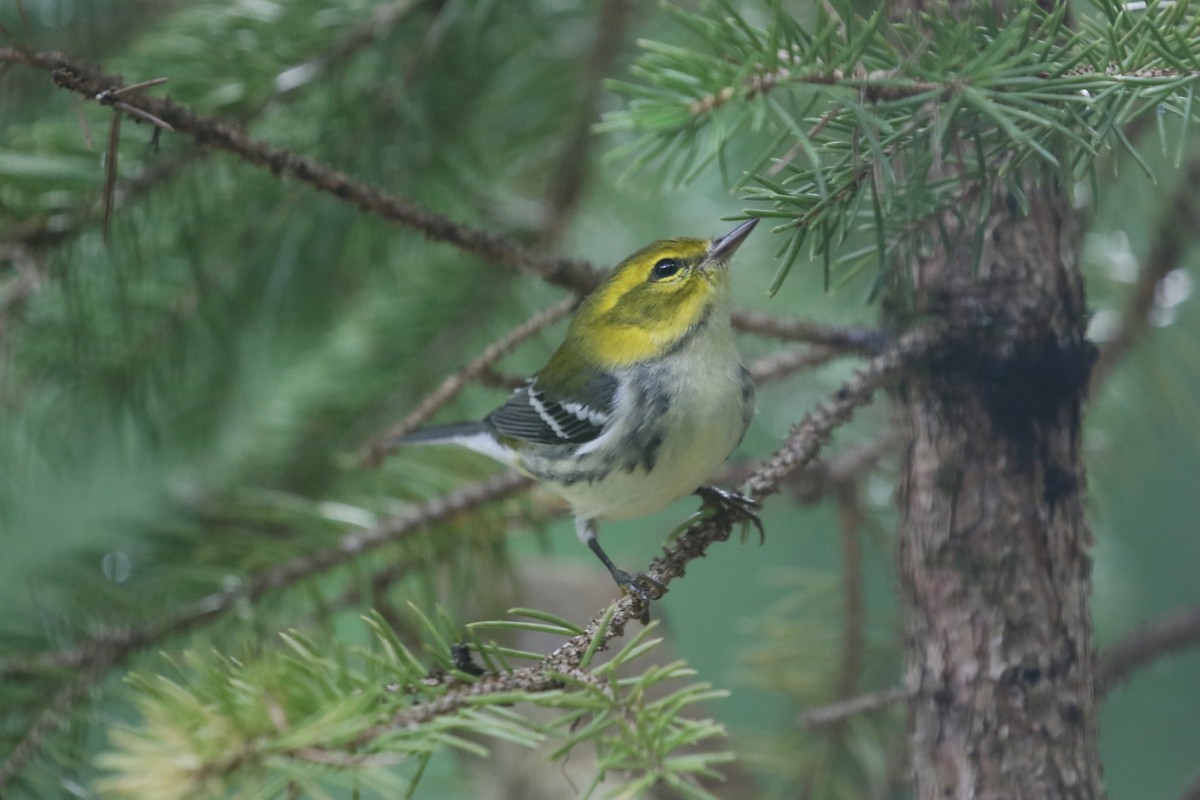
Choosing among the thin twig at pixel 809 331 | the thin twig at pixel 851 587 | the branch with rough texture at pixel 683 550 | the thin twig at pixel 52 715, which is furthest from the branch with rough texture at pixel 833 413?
the thin twig at pixel 52 715

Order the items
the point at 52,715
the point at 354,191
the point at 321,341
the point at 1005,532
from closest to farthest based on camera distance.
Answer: the point at 1005,532 → the point at 354,191 → the point at 52,715 → the point at 321,341

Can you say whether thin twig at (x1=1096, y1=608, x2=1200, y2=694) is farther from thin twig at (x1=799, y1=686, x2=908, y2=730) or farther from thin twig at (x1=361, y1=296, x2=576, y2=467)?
thin twig at (x1=361, y1=296, x2=576, y2=467)

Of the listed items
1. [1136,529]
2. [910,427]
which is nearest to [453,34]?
[910,427]

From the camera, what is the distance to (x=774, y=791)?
1.51 meters

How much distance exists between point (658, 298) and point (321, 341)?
2.21ft

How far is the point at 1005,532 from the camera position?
86 centimetres

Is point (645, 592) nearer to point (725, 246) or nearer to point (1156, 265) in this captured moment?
point (725, 246)

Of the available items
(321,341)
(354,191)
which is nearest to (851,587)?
(354,191)

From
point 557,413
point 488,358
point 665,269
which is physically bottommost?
point 557,413

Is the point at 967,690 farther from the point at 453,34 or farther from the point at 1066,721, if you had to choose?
the point at 453,34

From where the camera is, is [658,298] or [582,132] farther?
[582,132]

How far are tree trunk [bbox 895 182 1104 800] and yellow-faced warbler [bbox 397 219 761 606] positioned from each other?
0.81 feet

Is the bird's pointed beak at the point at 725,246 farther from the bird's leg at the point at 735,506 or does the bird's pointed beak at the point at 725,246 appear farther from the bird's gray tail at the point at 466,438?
the bird's gray tail at the point at 466,438

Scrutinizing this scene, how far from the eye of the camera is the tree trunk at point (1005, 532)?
32.3 inches
